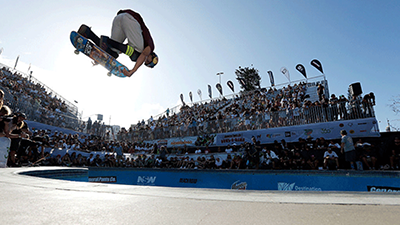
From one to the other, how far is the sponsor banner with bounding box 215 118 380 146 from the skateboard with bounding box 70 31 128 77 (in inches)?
335

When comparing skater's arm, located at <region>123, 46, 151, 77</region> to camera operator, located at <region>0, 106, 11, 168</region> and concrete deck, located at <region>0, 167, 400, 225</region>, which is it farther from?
concrete deck, located at <region>0, 167, 400, 225</region>

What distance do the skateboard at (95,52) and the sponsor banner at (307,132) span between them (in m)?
8.51

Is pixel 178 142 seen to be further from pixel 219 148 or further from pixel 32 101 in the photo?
pixel 32 101

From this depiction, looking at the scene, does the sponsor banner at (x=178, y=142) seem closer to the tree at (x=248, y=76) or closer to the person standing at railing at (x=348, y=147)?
the person standing at railing at (x=348, y=147)

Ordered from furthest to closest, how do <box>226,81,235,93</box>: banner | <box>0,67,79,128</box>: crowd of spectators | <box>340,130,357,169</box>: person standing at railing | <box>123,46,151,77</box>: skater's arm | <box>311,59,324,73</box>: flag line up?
<box>226,81,235,93</box>: banner → <box>311,59,324,73</box>: flag → <box>0,67,79,128</box>: crowd of spectators → <box>123,46,151,77</box>: skater's arm → <box>340,130,357,169</box>: person standing at railing

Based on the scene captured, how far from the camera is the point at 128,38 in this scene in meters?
9.27

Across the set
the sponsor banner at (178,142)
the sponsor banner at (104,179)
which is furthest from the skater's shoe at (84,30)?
the sponsor banner at (178,142)

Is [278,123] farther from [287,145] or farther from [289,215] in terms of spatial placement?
[289,215]

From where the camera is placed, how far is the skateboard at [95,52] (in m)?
8.93

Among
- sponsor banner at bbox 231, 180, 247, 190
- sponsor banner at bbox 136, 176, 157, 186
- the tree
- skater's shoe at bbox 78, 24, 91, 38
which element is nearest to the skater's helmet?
skater's shoe at bbox 78, 24, 91, 38

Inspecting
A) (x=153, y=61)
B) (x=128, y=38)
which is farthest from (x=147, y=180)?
(x=128, y=38)

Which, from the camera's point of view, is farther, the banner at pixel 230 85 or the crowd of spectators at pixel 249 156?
the banner at pixel 230 85

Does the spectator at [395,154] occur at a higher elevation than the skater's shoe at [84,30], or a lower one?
lower

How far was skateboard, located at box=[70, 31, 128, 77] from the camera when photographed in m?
8.93
